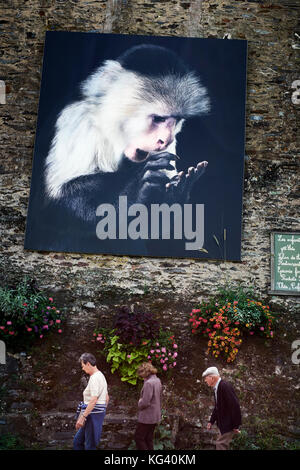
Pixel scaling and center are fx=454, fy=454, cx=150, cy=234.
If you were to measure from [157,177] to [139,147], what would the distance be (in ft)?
1.84

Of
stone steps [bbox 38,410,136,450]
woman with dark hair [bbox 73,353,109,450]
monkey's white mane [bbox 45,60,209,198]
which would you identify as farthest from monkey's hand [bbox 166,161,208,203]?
woman with dark hair [bbox 73,353,109,450]

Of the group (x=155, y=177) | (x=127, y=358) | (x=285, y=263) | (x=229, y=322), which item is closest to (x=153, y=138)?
(x=155, y=177)

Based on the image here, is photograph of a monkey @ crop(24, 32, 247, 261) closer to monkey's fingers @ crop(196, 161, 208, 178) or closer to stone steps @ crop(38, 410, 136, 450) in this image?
monkey's fingers @ crop(196, 161, 208, 178)

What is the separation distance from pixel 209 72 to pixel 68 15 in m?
2.55

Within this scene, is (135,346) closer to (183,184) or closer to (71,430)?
(71,430)

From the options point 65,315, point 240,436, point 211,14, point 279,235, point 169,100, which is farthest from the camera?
point 211,14

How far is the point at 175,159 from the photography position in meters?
6.77

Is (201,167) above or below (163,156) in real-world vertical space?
below

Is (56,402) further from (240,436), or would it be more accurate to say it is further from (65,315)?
(240,436)

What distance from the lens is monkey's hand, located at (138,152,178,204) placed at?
661 centimetres

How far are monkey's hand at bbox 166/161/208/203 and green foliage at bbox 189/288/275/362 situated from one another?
157cm

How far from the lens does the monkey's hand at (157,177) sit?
6605mm

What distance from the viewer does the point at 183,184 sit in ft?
21.9

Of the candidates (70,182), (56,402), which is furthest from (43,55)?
(56,402)
